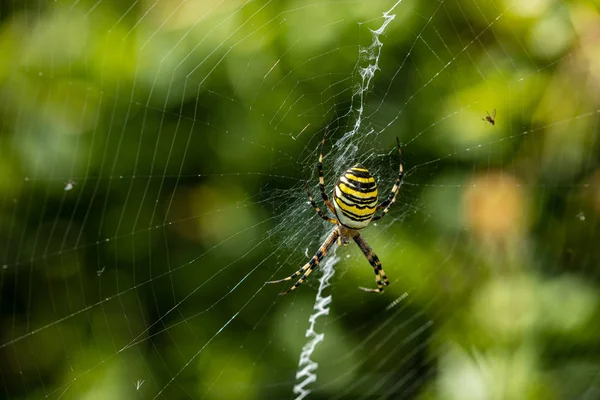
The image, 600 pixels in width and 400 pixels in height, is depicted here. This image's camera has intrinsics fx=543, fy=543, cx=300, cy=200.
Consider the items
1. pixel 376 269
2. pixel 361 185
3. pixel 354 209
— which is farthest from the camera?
pixel 376 269

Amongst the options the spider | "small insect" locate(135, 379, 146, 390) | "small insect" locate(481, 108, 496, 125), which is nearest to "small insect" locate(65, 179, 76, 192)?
"small insect" locate(135, 379, 146, 390)

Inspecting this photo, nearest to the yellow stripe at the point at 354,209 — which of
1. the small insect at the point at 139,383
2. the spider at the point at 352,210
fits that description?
the spider at the point at 352,210

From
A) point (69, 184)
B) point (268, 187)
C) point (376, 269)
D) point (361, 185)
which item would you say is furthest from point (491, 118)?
point (69, 184)

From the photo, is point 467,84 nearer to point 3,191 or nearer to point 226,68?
point 226,68

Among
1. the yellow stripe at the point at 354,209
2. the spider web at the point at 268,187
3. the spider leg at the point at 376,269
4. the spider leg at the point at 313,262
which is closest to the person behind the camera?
the spider web at the point at 268,187

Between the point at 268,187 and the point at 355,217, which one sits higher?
the point at 268,187

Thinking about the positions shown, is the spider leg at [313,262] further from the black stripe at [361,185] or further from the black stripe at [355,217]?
the black stripe at [361,185]

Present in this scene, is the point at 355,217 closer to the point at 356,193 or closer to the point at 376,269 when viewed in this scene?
the point at 356,193
